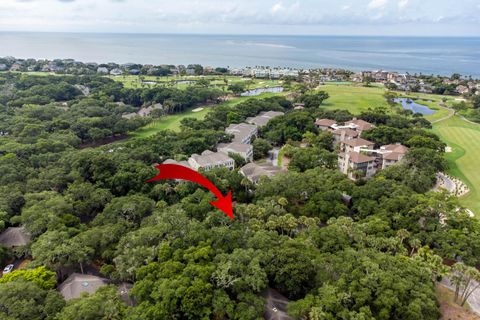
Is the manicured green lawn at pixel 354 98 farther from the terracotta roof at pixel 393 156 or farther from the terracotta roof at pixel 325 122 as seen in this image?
the terracotta roof at pixel 393 156

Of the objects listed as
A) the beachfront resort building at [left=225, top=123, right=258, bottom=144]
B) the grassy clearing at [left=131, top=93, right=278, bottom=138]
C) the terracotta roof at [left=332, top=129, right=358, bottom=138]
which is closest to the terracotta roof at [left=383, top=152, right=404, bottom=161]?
the terracotta roof at [left=332, top=129, right=358, bottom=138]

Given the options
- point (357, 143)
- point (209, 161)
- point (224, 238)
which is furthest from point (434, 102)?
point (224, 238)

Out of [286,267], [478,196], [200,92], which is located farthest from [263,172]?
[200,92]

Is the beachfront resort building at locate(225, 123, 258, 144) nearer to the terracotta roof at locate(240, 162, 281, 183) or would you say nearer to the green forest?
the green forest

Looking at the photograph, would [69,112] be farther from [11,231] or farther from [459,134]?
[459,134]

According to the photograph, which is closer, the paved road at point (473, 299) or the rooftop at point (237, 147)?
the paved road at point (473, 299)

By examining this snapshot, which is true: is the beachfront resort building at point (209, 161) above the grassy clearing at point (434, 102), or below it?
below

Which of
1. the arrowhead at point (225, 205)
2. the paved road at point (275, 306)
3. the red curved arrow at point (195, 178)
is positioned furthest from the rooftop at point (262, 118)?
the paved road at point (275, 306)
